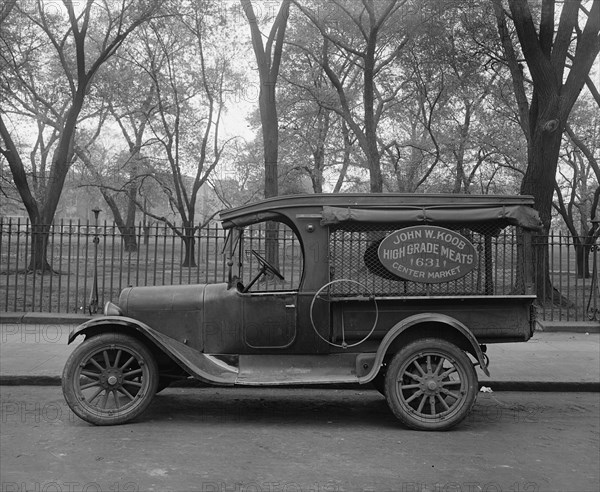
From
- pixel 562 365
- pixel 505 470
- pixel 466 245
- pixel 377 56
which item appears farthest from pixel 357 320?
pixel 377 56

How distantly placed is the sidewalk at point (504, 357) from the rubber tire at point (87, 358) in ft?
6.65

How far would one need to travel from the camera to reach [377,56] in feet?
80.5

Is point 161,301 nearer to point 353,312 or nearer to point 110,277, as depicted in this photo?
point 353,312

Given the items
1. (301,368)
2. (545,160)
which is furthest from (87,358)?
(545,160)

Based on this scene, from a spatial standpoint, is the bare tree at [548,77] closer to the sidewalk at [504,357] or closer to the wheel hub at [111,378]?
the sidewalk at [504,357]

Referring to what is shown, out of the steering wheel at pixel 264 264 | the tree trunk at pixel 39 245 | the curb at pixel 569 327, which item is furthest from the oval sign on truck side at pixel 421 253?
the tree trunk at pixel 39 245

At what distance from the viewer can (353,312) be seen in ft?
20.3

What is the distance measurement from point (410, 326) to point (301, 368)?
1.16 metres

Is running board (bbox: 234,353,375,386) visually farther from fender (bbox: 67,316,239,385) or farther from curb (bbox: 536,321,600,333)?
curb (bbox: 536,321,600,333)

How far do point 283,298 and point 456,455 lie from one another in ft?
7.19

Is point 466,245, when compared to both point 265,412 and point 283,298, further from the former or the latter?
point 265,412

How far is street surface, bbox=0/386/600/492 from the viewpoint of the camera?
4.52 meters

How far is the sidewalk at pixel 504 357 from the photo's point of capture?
26.0ft

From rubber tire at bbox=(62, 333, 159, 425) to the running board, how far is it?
0.86m
